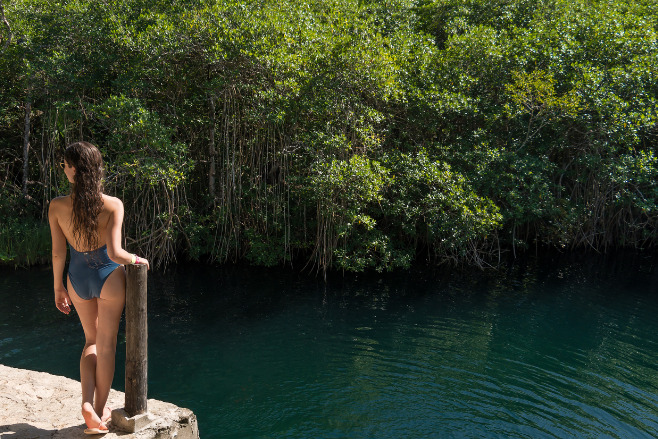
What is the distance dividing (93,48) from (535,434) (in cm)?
1030

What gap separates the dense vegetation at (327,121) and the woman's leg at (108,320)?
6.62m

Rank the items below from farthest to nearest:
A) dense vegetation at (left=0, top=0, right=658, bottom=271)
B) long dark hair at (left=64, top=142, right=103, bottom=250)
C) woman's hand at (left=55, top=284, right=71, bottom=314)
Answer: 1. dense vegetation at (left=0, top=0, right=658, bottom=271)
2. woman's hand at (left=55, top=284, right=71, bottom=314)
3. long dark hair at (left=64, top=142, right=103, bottom=250)

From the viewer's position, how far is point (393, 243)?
486 inches

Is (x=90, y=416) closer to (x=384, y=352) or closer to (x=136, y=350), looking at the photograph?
(x=136, y=350)

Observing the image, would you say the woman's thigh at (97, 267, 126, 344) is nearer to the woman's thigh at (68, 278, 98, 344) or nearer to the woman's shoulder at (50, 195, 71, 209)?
the woman's thigh at (68, 278, 98, 344)

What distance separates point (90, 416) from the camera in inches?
132

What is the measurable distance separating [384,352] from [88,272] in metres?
4.81

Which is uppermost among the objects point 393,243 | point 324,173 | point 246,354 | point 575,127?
point 575,127

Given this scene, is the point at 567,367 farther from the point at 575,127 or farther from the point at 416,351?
the point at 575,127

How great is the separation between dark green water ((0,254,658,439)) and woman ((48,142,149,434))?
6.53 ft

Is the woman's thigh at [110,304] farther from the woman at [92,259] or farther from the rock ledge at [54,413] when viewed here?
the rock ledge at [54,413]

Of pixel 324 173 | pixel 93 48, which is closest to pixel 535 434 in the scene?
pixel 324 173

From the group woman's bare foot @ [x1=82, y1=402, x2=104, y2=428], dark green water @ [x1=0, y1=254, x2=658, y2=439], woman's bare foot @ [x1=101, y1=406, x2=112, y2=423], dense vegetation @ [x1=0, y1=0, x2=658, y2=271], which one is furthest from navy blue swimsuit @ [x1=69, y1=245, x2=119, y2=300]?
dense vegetation @ [x1=0, y1=0, x2=658, y2=271]

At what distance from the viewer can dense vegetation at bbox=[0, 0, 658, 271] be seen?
1030 cm
